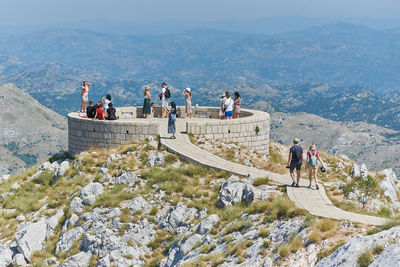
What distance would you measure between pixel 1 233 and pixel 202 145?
12.1 meters

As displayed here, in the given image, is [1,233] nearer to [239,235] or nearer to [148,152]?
[148,152]

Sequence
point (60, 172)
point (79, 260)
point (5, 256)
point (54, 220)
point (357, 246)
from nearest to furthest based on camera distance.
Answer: point (357, 246) < point (79, 260) < point (5, 256) < point (54, 220) < point (60, 172)

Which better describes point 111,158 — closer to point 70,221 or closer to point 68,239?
point 70,221

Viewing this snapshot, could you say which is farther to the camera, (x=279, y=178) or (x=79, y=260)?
(x=279, y=178)

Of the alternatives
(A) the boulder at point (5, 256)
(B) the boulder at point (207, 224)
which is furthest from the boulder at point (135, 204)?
(A) the boulder at point (5, 256)

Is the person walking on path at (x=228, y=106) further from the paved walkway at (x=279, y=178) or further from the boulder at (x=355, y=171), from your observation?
the boulder at (x=355, y=171)

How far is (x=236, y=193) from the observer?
17938 mm

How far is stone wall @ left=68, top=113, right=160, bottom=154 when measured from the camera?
26.6 metres

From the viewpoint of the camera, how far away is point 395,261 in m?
9.39

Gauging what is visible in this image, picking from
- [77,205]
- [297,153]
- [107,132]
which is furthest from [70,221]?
[297,153]

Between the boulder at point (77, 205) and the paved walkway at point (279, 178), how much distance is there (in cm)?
594

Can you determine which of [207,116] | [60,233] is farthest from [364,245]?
[207,116]

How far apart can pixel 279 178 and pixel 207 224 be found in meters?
5.13

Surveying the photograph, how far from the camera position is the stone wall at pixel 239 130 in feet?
90.5
